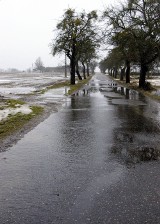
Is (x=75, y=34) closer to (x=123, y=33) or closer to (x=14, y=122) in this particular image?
(x=123, y=33)

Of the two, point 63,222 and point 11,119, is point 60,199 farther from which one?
point 11,119

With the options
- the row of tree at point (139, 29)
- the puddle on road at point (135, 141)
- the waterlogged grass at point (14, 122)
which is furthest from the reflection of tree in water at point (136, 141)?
the row of tree at point (139, 29)

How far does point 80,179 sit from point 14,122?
21.0ft

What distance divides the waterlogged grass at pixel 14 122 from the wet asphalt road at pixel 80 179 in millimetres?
828

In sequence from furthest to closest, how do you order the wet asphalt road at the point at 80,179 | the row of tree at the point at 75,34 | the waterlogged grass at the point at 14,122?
the row of tree at the point at 75,34 → the waterlogged grass at the point at 14,122 → the wet asphalt road at the point at 80,179

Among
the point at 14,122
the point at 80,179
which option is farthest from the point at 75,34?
the point at 80,179

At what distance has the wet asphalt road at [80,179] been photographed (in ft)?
13.2

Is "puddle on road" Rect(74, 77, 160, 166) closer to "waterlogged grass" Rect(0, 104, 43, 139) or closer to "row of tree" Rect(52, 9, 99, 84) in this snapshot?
"waterlogged grass" Rect(0, 104, 43, 139)

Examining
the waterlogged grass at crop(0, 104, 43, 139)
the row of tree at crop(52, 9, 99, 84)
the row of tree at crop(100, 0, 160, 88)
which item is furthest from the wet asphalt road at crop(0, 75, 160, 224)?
the row of tree at crop(52, 9, 99, 84)

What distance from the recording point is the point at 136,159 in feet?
21.2

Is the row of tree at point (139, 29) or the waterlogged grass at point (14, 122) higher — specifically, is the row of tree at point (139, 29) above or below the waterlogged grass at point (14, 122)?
above

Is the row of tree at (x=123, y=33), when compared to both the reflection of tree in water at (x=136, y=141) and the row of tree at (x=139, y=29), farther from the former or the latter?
the reflection of tree in water at (x=136, y=141)

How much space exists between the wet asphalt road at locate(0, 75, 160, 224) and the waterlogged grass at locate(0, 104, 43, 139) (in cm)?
83

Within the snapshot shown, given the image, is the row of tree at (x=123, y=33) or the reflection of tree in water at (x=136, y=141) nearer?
the reflection of tree in water at (x=136, y=141)
